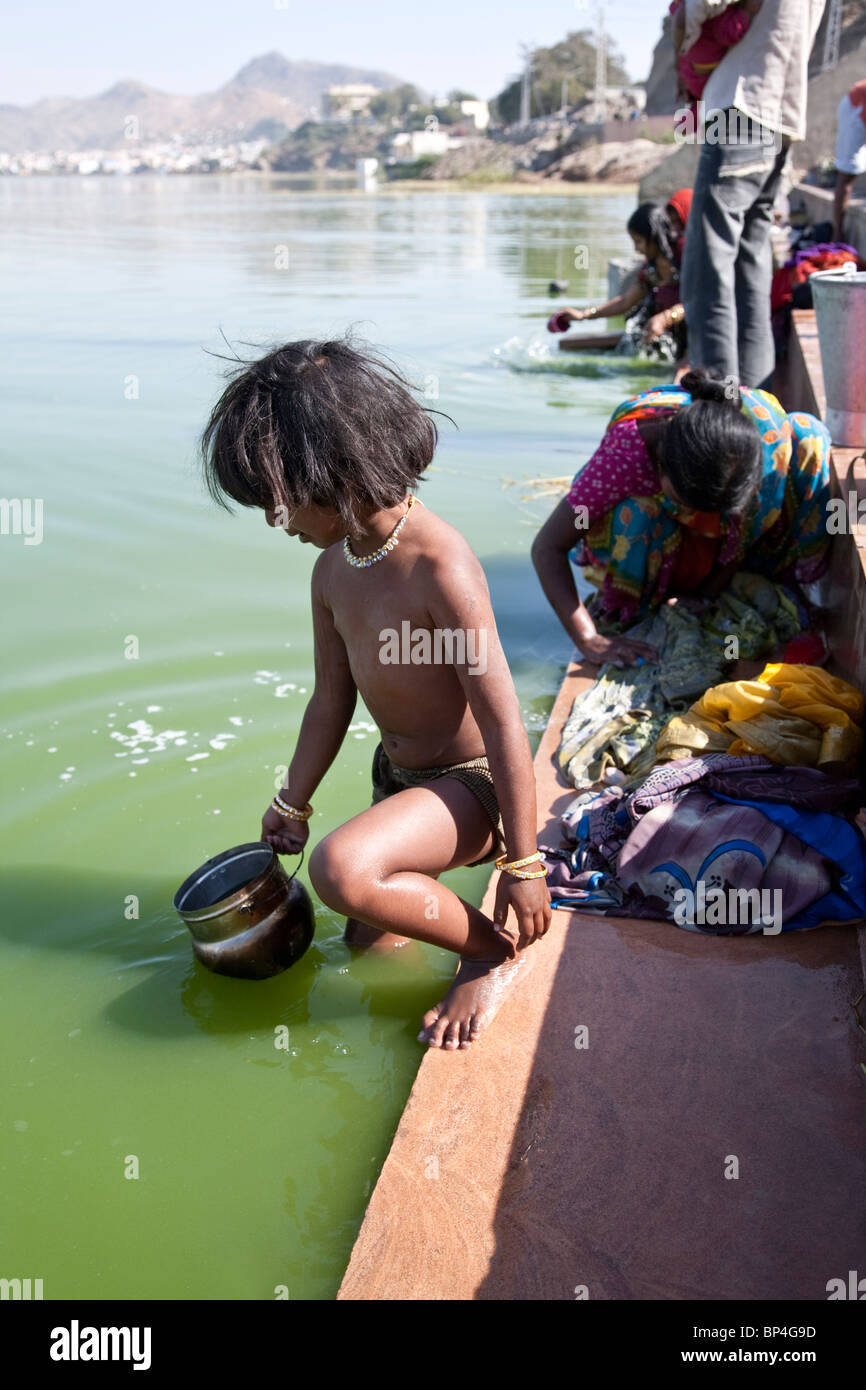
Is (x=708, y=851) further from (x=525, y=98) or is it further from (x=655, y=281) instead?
(x=525, y=98)

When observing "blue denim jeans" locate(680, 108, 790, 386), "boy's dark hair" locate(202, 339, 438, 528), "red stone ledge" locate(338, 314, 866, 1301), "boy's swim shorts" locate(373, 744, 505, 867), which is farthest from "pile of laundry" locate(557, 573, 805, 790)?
"blue denim jeans" locate(680, 108, 790, 386)

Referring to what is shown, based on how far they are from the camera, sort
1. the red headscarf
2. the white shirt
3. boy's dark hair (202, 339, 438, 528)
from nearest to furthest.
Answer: boy's dark hair (202, 339, 438, 528) → the white shirt → the red headscarf

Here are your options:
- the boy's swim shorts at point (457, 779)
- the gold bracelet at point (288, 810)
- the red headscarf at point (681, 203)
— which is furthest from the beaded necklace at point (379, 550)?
the red headscarf at point (681, 203)

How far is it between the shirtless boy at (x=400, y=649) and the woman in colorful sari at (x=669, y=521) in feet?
4.47

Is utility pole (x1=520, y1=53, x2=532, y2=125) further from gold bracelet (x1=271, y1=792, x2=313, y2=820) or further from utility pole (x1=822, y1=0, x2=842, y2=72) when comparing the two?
gold bracelet (x1=271, y1=792, x2=313, y2=820)

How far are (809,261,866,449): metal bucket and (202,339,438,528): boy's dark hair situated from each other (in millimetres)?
2428

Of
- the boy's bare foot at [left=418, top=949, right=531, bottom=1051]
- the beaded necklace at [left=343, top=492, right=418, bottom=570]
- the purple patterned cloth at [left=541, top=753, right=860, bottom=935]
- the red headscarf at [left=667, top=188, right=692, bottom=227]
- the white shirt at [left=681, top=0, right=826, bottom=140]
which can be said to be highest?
the white shirt at [left=681, top=0, right=826, bottom=140]

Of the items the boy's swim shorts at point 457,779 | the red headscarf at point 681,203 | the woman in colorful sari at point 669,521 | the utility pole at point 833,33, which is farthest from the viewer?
the utility pole at point 833,33

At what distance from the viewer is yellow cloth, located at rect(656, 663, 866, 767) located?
2.94 meters

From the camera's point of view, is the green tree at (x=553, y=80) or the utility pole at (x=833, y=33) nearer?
the utility pole at (x=833, y=33)

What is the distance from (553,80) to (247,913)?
97169mm

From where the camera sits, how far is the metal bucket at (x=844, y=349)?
13.5 feet

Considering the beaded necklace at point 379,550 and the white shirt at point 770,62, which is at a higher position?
the white shirt at point 770,62

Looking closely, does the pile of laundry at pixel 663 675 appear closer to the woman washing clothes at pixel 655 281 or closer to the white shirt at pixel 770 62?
the white shirt at pixel 770 62
